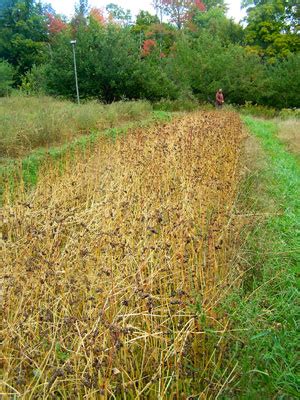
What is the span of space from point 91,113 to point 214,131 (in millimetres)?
5254

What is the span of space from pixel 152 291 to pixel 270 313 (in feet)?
2.59

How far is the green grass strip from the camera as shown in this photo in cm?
241

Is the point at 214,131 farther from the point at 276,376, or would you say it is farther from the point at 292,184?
the point at 276,376

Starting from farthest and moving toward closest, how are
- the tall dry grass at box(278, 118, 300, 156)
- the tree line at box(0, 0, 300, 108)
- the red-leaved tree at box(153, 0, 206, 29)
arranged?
1. the red-leaved tree at box(153, 0, 206, 29)
2. the tree line at box(0, 0, 300, 108)
3. the tall dry grass at box(278, 118, 300, 156)

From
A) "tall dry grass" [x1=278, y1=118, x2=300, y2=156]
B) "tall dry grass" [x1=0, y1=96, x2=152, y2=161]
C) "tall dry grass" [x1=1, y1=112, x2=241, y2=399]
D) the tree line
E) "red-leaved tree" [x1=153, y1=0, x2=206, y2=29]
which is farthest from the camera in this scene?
"red-leaved tree" [x1=153, y1=0, x2=206, y2=29]

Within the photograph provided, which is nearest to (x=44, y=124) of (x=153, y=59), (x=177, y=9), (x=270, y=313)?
(x=270, y=313)

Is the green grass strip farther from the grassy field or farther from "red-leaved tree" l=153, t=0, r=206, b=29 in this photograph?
"red-leaved tree" l=153, t=0, r=206, b=29

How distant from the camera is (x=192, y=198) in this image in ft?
13.7

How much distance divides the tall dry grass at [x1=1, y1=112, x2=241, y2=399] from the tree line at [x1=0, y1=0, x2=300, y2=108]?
1471cm

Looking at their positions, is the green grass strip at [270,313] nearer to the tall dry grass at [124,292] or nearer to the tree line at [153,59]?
the tall dry grass at [124,292]

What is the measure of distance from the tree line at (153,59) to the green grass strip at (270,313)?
14.9 m

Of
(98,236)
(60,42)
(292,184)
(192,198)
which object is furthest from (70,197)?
(60,42)

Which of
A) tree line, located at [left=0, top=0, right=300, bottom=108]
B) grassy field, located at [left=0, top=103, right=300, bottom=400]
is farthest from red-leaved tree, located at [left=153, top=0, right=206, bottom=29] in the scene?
grassy field, located at [left=0, top=103, right=300, bottom=400]

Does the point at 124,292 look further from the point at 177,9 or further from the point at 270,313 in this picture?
the point at 177,9
